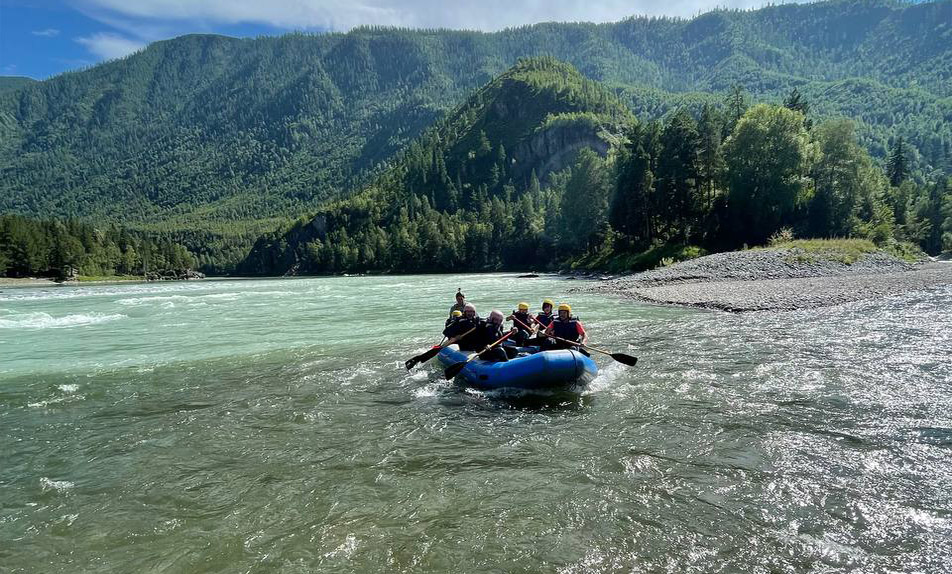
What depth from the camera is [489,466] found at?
840 cm

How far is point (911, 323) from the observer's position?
18.8 metres

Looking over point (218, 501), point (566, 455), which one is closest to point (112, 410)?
point (218, 501)

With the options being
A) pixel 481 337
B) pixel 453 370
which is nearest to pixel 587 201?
pixel 481 337

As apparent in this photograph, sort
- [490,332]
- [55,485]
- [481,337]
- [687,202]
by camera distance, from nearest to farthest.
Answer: [55,485], [490,332], [481,337], [687,202]

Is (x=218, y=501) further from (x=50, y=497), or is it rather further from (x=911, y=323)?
(x=911, y=323)

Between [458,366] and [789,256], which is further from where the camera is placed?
[789,256]

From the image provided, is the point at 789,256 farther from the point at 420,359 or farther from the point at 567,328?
the point at 420,359

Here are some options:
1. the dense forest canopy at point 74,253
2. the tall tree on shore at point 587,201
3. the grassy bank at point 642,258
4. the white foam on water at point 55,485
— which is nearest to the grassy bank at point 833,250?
the grassy bank at point 642,258

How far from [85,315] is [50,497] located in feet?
107

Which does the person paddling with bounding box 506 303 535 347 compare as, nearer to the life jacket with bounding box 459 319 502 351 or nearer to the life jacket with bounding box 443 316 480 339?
the life jacket with bounding box 459 319 502 351

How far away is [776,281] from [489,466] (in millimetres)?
33485

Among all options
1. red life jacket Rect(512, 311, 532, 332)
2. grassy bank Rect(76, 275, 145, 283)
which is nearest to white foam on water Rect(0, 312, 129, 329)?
red life jacket Rect(512, 311, 532, 332)

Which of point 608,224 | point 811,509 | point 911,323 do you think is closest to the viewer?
point 811,509

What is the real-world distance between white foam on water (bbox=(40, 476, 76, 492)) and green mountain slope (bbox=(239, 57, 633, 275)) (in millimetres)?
102454
